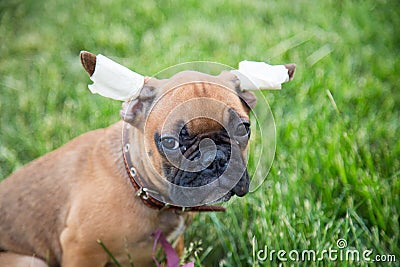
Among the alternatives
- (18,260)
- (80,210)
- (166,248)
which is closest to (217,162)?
(166,248)

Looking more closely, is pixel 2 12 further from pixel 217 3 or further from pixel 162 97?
pixel 162 97

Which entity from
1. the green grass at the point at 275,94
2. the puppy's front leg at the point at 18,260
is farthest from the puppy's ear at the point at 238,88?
the puppy's front leg at the point at 18,260

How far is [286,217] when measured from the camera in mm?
2990

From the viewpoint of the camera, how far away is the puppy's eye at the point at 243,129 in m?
2.29

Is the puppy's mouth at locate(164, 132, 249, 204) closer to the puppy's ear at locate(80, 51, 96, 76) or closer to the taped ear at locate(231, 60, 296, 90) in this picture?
the taped ear at locate(231, 60, 296, 90)

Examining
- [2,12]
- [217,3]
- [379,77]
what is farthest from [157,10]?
[379,77]

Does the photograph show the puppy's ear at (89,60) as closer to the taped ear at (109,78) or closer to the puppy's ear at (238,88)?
the taped ear at (109,78)

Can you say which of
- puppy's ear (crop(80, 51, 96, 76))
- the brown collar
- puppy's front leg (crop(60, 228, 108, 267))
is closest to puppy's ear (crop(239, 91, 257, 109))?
the brown collar

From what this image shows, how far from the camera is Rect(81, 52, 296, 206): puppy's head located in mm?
2201

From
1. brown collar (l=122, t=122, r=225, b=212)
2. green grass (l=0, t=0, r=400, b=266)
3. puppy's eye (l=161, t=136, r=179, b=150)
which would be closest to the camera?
puppy's eye (l=161, t=136, r=179, b=150)

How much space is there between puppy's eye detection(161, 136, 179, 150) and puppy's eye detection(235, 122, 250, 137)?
255mm

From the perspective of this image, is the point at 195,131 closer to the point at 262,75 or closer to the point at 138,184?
the point at 262,75

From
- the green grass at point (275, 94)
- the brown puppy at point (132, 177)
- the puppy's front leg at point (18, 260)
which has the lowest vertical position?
the green grass at point (275, 94)

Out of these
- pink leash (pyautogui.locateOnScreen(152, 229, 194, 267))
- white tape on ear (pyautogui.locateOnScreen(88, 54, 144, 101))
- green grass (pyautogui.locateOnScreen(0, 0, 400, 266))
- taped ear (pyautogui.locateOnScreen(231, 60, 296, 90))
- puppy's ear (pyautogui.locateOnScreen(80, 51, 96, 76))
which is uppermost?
puppy's ear (pyautogui.locateOnScreen(80, 51, 96, 76))
